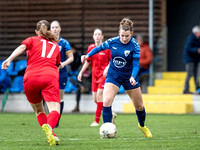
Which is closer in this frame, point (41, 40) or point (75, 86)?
point (41, 40)

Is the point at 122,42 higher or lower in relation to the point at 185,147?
higher

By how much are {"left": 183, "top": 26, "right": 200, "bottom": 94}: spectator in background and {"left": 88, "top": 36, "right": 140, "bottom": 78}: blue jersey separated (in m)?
8.00

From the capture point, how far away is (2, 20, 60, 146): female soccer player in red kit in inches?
253

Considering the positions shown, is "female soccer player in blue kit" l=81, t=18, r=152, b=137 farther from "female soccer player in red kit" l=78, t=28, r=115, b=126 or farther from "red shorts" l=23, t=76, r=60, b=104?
"female soccer player in red kit" l=78, t=28, r=115, b=126

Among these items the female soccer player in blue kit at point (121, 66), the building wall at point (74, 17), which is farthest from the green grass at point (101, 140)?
the building wall at point (74, 17)

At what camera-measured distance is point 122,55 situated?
24.8 ft

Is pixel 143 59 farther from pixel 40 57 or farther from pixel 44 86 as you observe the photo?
pixel 44 86

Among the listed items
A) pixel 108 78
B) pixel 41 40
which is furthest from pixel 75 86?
pixel 41 40

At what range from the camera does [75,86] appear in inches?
615

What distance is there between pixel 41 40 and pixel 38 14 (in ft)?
37.0

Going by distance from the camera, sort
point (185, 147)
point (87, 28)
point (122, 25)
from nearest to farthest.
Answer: point (185, 147) → point (122, 25) → point (87, 28)

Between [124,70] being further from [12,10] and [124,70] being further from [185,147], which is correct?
[12,10]

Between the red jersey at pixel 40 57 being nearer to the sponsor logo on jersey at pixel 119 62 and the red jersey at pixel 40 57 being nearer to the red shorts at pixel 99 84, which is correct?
the sponsor logo on jersey at pixel 119 62

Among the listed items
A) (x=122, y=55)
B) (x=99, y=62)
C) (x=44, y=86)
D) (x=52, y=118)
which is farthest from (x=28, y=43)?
(x=99, y=62)
